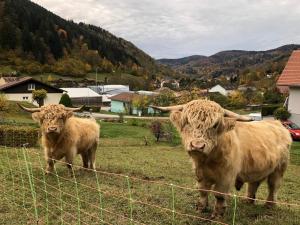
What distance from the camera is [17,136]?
71.9ft

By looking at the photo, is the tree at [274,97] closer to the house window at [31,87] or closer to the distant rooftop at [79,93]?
the distant rooftop at [79,93]

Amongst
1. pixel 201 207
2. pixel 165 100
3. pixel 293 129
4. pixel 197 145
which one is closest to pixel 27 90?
pixel 165 100

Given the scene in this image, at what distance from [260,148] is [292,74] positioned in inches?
1291

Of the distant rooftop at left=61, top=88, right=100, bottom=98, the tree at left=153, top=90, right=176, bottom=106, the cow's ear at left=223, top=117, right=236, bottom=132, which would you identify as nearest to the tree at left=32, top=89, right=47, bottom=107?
the tree at left=153, top=90, right=176, bottom=106

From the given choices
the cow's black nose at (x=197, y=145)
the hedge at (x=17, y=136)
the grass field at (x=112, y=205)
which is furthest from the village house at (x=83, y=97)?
the cow's black nose at (x=197, y=145)

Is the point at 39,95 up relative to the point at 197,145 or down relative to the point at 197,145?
down

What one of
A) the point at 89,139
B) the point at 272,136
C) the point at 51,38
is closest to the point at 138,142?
the point at 89,139

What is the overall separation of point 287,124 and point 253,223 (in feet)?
97.2

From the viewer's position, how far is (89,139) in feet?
38.4

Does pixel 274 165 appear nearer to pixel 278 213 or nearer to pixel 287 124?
pixel 278 213

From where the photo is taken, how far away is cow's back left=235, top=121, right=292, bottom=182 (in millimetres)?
6965

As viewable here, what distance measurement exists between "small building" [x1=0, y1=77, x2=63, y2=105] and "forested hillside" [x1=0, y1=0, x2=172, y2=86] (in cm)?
6111

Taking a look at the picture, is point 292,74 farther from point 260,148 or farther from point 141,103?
point 141,103

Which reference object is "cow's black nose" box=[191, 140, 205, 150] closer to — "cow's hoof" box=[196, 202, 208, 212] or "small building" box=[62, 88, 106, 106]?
"cow's hoof" box=[196, 202, 208, 212]
